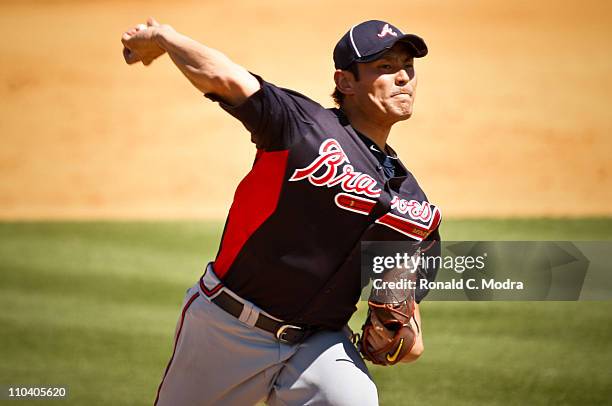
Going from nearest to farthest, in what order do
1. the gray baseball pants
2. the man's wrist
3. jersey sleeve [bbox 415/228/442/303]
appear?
the man's wrist < the gray baseball pants < jersey sleeve [bbox 415/228/442/303]

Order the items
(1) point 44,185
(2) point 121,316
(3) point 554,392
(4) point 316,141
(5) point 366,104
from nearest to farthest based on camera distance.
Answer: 1. (4) point 316,141
2. (5) point 366,104
3. (3) point 554,392
4. (2) point 121,316
5. (1) point 44,185

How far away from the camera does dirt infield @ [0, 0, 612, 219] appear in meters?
13.1

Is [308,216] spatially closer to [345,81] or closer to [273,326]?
[273,326]

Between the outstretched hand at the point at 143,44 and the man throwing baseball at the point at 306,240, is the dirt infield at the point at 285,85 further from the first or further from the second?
the outstretched hand at the point at 143,44

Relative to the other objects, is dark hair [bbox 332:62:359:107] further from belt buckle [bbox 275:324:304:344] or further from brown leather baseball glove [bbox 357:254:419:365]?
belt buckle [bbox 275:324:304:344]

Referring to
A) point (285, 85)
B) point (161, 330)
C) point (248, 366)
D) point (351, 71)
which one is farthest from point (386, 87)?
point (285, 85)

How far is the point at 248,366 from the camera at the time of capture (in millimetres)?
4031

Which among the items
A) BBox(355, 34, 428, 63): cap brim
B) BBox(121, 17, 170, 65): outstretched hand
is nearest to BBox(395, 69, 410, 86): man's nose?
BBox(355, 34, 428, 63): cap brim

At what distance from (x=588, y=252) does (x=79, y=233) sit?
5.91m

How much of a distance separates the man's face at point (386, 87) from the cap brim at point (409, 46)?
0.04m

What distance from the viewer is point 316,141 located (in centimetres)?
388

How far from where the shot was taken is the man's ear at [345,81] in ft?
13.7

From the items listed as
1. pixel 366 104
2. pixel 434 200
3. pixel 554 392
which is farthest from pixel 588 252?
pixel 366 104

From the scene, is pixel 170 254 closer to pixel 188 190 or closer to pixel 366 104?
pixel 188 190
